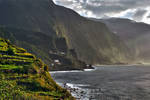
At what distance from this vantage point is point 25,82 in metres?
58.0

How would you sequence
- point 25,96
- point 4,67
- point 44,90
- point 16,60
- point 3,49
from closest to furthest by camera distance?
point 25,96 < point 44,90 < point 4,67 < point 16,60 < point 3,49

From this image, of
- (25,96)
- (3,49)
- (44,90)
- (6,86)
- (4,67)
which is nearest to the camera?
(25,96)

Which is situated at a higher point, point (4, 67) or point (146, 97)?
point (4, 67)

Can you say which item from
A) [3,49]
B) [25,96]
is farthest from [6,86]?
[3,49]

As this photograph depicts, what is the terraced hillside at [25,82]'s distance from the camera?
5036 cm

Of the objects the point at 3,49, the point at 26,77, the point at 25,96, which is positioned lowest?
the point at 25,96

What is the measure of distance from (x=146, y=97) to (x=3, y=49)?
58.8 metres

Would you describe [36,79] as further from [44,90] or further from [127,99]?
[127,99]

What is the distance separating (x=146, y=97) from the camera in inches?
2931

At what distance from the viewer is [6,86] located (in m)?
52.4

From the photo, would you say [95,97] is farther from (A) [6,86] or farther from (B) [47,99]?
(A) [6,86]

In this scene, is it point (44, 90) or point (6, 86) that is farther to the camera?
point (44, 90)

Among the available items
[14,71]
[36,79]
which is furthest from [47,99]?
Answer: [14,71]

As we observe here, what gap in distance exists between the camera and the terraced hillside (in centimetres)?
5036
